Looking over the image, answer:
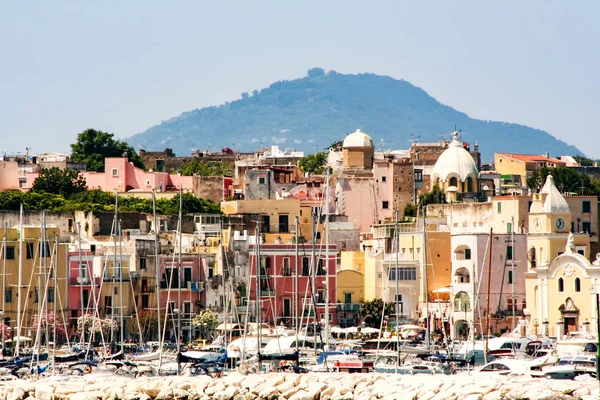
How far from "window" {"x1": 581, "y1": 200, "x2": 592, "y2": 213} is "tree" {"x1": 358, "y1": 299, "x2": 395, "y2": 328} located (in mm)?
12006

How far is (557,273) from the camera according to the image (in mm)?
70938

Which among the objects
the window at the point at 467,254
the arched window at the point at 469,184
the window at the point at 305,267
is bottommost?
the window at the point at 305,267

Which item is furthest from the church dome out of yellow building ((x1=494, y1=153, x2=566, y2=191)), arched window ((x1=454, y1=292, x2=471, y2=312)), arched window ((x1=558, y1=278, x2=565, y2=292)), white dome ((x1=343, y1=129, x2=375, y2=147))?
yellow building ((x1=494, y1=153, x2=566, y2=191))

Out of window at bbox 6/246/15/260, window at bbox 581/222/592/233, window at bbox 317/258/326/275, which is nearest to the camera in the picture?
window at bbox 6/246/15/260

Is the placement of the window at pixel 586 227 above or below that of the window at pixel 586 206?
below

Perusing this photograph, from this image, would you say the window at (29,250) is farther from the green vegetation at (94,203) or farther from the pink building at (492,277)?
the pink building at (492,277)

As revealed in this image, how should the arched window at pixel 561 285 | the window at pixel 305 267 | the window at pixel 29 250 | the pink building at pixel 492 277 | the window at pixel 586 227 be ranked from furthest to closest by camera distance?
the window at pixel 586 227
the window at pixel 305 267
the pink building at pixel 492 277
the arched window at pixel 561 285
the window at pixel 29 250

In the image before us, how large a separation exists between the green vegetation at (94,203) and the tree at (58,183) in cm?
209

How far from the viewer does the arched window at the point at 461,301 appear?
7312cm

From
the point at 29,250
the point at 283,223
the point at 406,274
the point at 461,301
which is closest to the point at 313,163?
the point at 283,223

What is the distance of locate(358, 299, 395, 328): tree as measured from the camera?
246ft

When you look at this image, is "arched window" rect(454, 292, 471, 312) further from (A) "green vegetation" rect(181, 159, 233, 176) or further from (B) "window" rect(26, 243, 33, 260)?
(A) "green vegetation" rect(181, 159, 233, 176)

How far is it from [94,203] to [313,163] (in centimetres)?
3445

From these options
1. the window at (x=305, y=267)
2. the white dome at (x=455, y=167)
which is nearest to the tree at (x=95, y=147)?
the white dome at (x=455, y=167)
